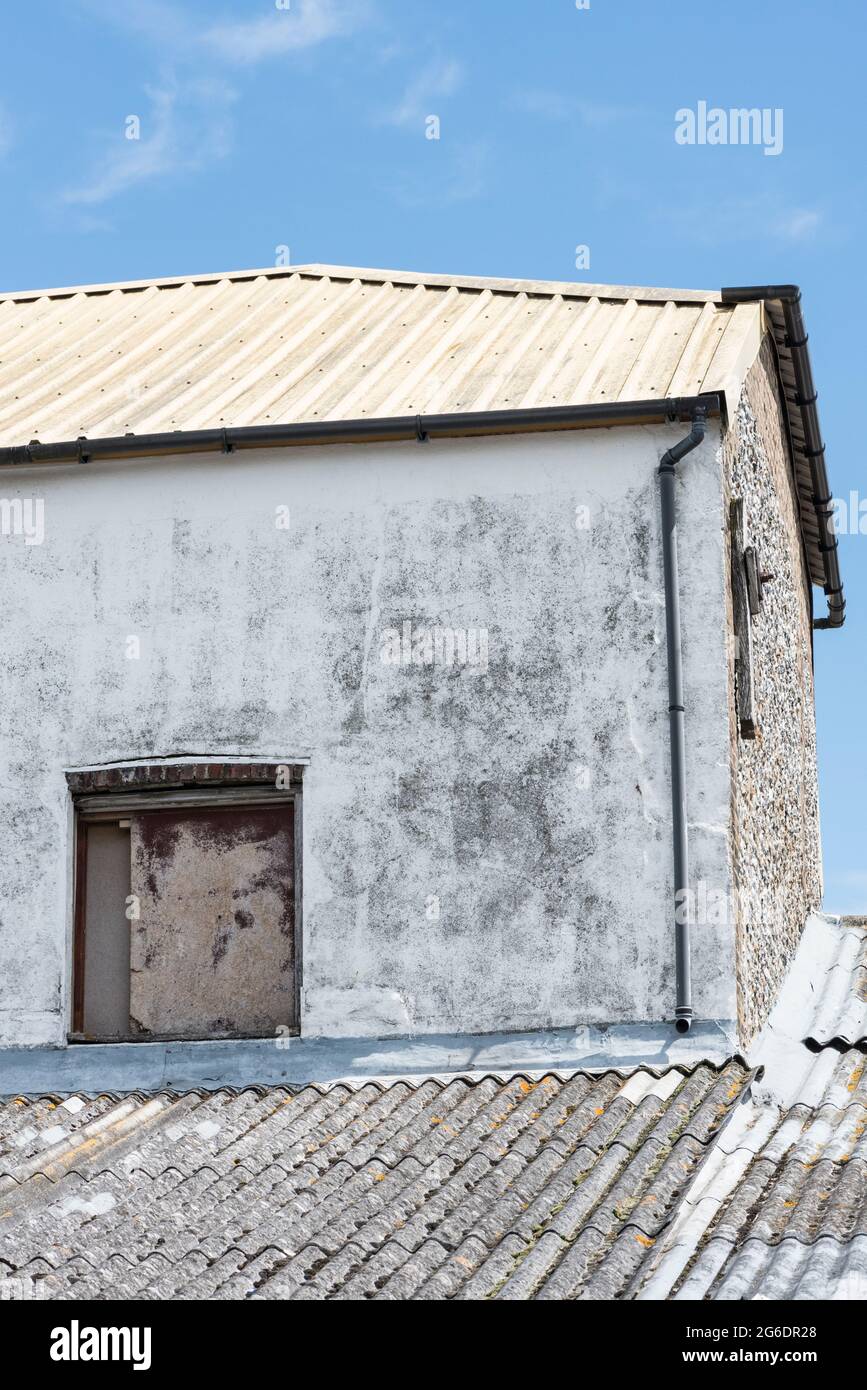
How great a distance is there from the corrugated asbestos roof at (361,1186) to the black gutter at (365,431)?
3.80 meters

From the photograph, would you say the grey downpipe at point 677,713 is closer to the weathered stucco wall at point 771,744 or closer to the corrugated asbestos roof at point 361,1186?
the weathered stucco wall at point 771,744

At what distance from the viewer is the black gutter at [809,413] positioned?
12.9m

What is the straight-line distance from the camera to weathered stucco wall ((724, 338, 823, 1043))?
1080cm

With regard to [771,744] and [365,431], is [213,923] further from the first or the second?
[771,744]

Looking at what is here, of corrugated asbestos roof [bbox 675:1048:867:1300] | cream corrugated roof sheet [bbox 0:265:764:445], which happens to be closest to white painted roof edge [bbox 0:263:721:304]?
cream corrugated roof sheet [bbox 0:265:764:445]

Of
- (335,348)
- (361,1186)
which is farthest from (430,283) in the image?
(361,1186)

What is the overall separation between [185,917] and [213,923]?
0.18 metres

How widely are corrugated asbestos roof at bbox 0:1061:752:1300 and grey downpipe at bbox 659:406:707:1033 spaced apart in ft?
1.88

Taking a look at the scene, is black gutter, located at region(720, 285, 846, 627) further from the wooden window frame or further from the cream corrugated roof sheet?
the wooden window frame

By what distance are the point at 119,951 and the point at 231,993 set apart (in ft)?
2.61

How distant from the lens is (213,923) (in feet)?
35.8
